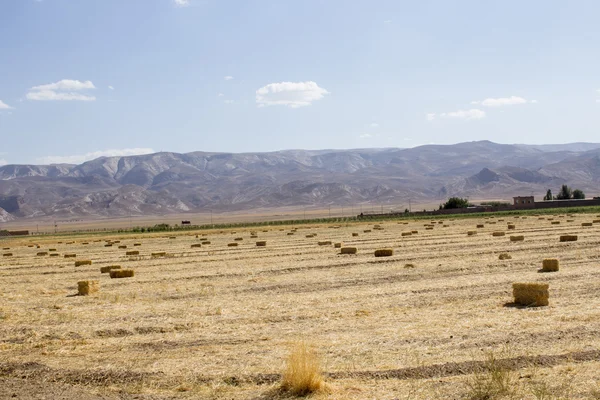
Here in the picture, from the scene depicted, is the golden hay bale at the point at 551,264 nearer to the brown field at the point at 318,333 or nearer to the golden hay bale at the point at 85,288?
the brown field at the point at 318,333

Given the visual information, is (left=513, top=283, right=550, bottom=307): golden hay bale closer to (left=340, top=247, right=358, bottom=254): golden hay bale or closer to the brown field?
the brown field

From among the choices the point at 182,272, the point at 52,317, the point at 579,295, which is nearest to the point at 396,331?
the point at 579,295

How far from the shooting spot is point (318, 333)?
14.0 metres

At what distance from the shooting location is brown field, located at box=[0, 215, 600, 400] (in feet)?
34.4

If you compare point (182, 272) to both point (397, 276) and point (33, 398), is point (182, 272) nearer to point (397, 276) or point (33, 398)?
point (397, 276)

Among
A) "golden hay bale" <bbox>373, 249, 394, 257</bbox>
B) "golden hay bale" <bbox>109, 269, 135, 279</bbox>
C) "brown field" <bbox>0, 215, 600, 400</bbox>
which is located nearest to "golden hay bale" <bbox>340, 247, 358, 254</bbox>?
"golden hay bale" <bbox>373, 249, 394, 257</bbox>

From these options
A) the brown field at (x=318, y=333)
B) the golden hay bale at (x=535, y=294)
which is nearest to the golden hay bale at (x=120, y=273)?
the brown field at (x=318, y=333)

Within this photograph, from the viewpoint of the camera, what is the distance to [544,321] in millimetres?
13914

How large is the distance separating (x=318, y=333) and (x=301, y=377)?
13.1 feet

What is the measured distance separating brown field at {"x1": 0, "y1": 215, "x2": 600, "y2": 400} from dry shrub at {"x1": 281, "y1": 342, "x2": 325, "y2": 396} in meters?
0.19

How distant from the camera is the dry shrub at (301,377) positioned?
10.0 m

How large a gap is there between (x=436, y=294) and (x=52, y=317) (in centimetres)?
→ 951

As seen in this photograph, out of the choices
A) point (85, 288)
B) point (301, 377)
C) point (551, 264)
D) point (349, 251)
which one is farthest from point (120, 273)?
point (301, 377)

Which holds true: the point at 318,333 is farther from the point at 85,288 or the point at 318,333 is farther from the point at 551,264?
the point at 551,264
